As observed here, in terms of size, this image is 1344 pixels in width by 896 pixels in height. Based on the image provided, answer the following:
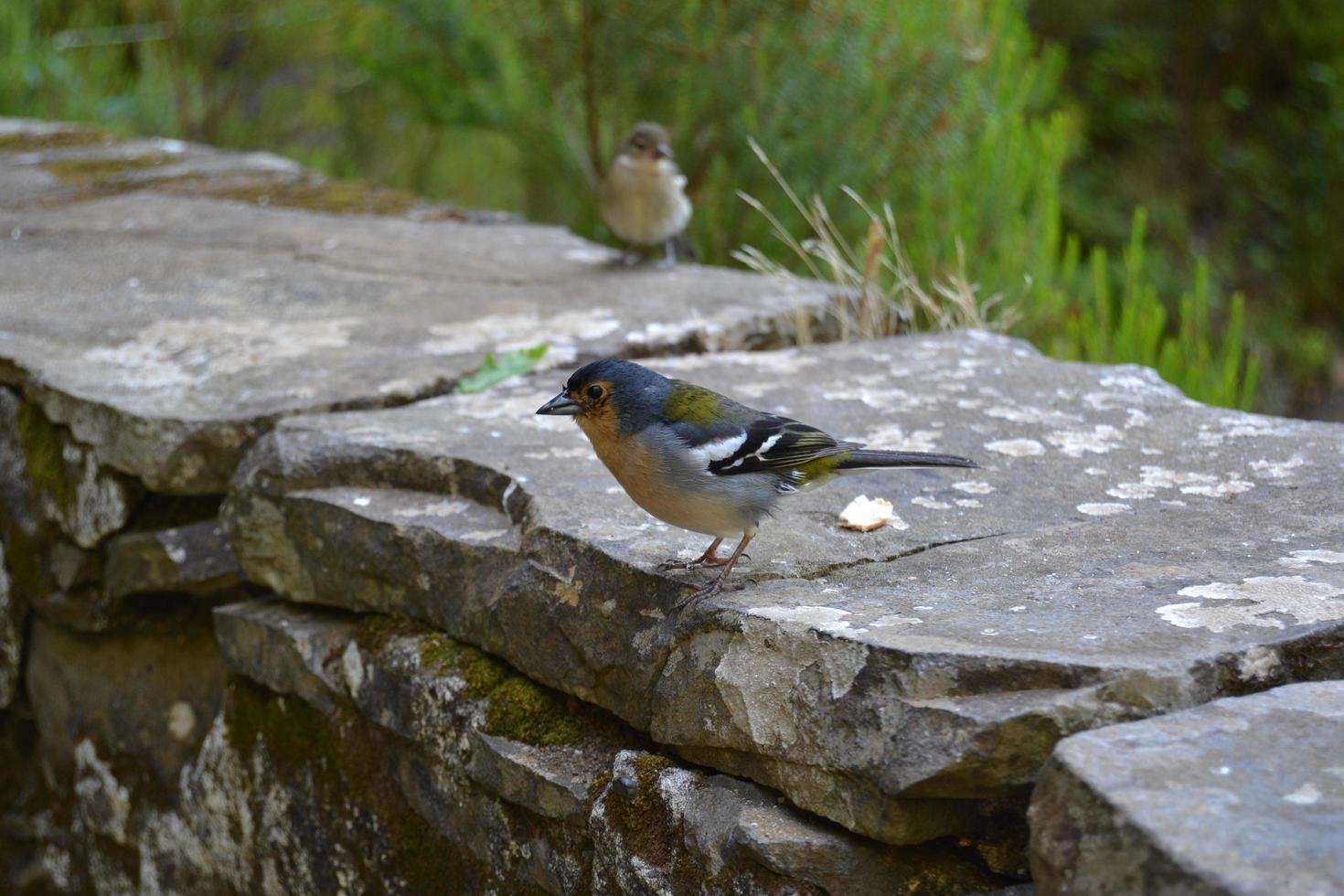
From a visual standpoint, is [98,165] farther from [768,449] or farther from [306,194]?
[768,449]

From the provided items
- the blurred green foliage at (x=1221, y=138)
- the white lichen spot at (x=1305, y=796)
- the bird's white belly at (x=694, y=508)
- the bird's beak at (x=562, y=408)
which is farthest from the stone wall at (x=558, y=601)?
the blurred green foliage at (x=1221, y=138)

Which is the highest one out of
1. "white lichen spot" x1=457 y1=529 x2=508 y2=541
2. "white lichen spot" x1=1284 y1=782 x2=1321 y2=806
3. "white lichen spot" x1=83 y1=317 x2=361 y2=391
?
"white lichen spot" x1=83 y1=317 x2=361 y2=391

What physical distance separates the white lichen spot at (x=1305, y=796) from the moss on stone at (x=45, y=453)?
124 inches

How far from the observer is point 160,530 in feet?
11.7

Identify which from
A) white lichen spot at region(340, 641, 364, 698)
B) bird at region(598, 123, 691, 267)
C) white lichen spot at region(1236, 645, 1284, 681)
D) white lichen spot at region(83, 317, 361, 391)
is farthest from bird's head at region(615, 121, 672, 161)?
white lichen spot at region(1236, 645, 1284, 681)

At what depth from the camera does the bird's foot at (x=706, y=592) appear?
2363 mm

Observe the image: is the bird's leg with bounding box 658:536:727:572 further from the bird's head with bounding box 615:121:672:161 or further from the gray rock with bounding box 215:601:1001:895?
the bird's head with bounding box 615:121:672:161

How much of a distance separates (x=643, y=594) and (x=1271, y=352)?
885 cm

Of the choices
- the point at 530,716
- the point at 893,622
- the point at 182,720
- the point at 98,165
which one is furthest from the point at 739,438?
the point at 98,165

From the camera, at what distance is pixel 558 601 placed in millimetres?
2600

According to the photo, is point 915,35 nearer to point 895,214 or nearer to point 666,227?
point 895,214

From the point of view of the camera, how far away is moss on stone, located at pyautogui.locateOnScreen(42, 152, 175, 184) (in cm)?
607

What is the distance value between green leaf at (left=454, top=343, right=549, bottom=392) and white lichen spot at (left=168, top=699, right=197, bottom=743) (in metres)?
1.14

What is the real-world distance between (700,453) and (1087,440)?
117 centimetres
